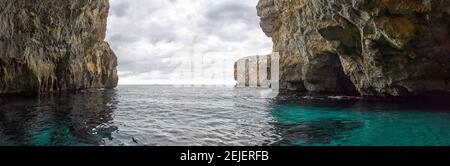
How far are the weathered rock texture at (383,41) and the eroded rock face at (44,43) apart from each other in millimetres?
38399

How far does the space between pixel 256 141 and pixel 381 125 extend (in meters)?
9.68

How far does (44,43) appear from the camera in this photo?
58.9 m

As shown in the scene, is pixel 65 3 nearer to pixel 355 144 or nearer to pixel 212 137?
pixel 212 137

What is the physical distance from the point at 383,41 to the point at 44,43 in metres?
52.7

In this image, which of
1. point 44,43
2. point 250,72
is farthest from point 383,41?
point 250,72

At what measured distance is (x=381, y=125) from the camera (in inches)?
866

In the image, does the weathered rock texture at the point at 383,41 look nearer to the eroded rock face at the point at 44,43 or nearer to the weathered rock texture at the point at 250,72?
the eroded rock face at the point at 44,43

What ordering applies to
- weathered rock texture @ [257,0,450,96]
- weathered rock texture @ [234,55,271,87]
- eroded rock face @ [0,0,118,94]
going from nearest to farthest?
weathered rock texture @ [257,0,450,96]
eroded rock face @ [0,0,118,94]
weathered rock texture @ [234,55,271,87]

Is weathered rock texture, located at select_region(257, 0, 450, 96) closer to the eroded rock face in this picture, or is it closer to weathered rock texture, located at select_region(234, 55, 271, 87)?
the eroded rock face

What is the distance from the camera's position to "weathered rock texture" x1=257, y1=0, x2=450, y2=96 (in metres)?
28.8

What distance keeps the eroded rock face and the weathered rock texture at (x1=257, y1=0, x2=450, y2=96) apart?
3840 cm

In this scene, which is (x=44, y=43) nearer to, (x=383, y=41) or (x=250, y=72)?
(x=383, y=41)

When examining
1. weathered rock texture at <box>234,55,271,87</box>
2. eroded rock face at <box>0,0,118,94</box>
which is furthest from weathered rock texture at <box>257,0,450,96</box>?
weathered rock texture at <box>234,55,271,87</box>

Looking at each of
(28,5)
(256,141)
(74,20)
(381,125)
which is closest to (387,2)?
(381,125)
